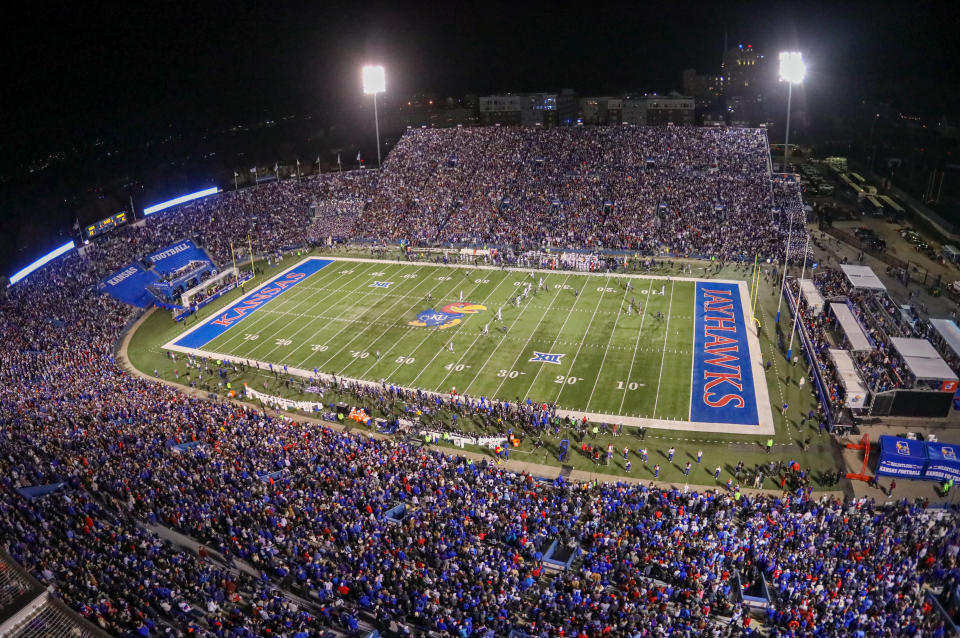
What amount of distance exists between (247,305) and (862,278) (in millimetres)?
38574

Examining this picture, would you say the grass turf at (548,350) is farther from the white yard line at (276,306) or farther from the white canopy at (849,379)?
the white canopy at (849,379)

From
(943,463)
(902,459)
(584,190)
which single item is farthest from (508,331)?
(584,190)

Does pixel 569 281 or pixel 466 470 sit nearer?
pixel 466 470

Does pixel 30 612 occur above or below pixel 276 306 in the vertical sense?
above

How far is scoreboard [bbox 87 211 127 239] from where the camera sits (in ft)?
159

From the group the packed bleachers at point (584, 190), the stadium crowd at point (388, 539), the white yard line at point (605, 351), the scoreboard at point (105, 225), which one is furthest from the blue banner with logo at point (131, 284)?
the white yard line at point (605, 351)

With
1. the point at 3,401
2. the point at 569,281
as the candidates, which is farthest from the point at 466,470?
the point at 569,281

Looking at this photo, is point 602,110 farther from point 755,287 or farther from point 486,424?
point 486,424

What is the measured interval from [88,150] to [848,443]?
82.3 m

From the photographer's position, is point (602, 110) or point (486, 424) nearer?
point (486, 424)

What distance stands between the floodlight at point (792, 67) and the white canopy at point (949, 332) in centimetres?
2624

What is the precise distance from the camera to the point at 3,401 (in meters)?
28.0

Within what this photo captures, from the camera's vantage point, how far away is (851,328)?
105ft

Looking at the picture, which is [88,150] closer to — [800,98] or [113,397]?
[113,397]
